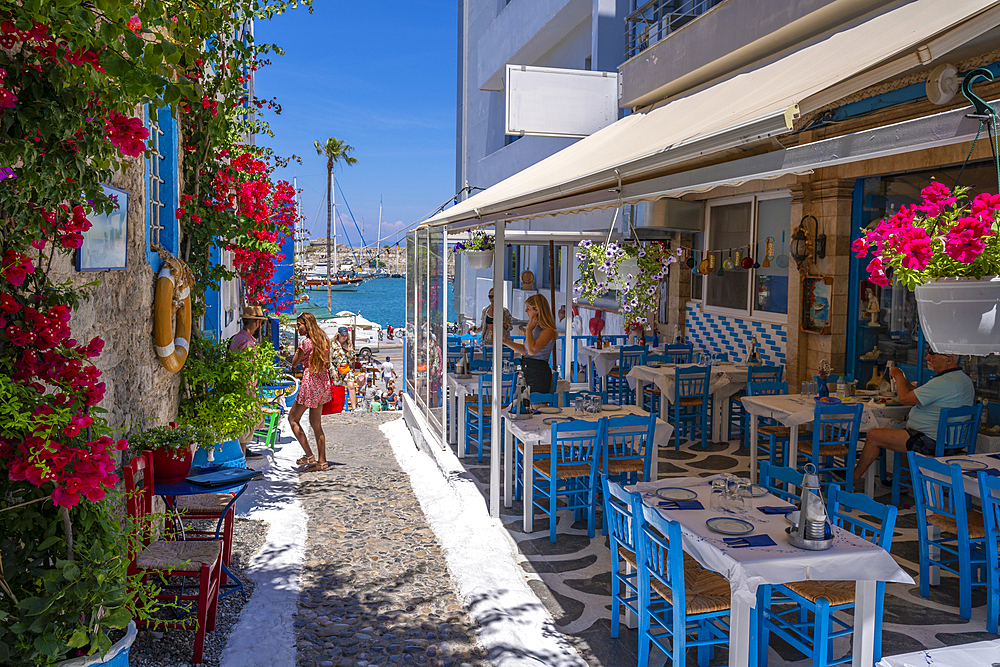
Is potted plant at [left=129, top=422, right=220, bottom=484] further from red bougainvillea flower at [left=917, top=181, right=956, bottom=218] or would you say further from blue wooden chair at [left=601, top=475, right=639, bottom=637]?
red bougainvillea flower at [left=917, top=181, right=956, bottom=218]

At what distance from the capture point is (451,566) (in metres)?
4.73

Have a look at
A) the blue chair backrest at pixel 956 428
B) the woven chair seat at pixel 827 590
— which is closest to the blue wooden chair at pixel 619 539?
the woven chair seat at pixel 827 590

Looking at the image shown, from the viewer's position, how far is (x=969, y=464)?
14.0 ft

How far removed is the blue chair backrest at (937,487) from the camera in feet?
12.4

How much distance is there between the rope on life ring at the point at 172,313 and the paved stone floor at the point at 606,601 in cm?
264

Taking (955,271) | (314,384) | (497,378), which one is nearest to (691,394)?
(497,378)

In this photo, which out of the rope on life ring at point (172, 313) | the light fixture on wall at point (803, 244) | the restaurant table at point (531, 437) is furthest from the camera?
the light fixture on wall at point (803, 244)

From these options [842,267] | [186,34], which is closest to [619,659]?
[186,34]

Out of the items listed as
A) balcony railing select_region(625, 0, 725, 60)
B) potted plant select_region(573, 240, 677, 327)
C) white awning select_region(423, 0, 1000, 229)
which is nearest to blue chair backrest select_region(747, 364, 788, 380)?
potted plant select_region(573, 240, 677, 327)

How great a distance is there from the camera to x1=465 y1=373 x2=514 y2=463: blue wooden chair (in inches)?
285

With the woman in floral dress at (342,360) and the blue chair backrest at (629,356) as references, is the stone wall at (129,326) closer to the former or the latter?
the blue chair backrest at (629,356)

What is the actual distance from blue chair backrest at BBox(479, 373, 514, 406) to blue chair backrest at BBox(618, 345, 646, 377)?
1737 mm

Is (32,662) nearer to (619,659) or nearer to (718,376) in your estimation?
(619,659)

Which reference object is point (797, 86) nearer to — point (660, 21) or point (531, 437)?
point (531, 437)
